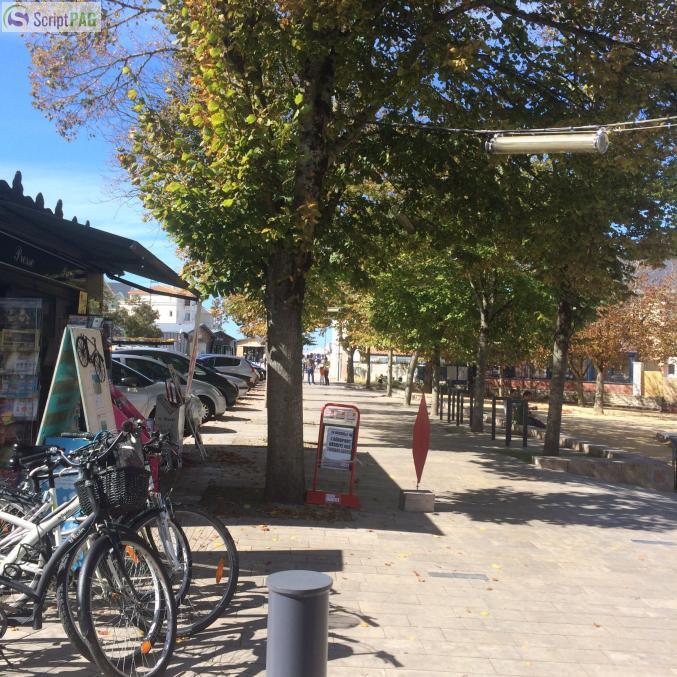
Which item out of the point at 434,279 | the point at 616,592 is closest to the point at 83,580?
the point at 616,592

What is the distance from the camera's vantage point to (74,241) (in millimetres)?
7758

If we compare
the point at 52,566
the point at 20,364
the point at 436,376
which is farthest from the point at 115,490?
the point at 436,376

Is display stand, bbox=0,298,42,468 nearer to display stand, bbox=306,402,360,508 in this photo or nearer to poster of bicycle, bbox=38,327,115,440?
poster of bicycle, bbox=38,327,115,440

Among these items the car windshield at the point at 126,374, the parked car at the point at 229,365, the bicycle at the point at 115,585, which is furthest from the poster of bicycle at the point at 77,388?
the parked car at the point at 229,365

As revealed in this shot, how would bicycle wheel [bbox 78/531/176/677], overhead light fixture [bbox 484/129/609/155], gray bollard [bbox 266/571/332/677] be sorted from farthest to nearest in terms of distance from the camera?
overhead light fixture [bbox 484/129/609/155] < bicycle wheel [bbox 78/531/176/677] < gray bollard [bbox 266/571/332/677]

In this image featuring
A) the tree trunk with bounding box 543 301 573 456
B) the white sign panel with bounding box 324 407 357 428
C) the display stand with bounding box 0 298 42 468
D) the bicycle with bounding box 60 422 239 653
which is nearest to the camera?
the bicycle with bounding box 60 422 239 653

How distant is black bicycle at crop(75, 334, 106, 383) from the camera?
5.91m

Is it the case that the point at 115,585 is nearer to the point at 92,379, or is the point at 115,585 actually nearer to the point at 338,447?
the point at 92,379

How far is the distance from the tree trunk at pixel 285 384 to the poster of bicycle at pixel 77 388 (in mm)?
2384

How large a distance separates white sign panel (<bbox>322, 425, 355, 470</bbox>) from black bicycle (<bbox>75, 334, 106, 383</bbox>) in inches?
130

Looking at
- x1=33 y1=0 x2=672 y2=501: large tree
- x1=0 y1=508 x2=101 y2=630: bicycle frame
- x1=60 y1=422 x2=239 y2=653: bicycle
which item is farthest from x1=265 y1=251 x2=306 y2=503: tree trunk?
x1=0 y1=508 x2=101 y2=630: bicycle frame

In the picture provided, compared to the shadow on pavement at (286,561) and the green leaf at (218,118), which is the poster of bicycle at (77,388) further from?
the green leaf at (218,118)

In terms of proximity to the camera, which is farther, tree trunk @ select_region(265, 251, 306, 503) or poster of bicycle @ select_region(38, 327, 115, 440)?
tree trunk @ select_region(265, 251, 306, 503)

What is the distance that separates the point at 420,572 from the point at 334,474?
9.90 feet
